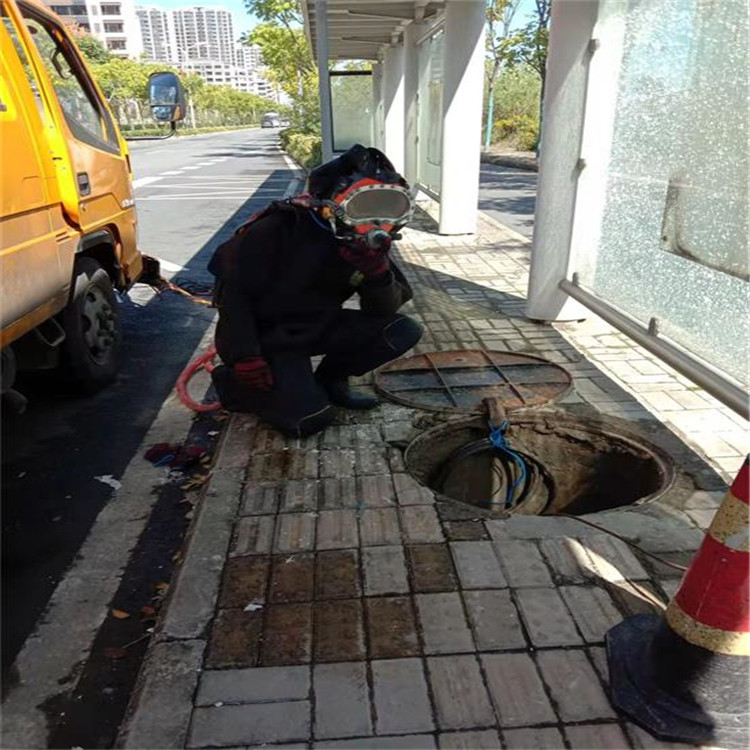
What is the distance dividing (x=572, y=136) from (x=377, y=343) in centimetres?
242

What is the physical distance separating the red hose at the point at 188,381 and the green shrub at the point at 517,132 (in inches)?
988

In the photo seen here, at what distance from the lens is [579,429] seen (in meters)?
3.56

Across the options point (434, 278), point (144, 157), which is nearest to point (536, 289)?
point (434, 278)

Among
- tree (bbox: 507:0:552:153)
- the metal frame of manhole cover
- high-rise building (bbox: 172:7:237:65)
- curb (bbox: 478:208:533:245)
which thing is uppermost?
high-rise building (bbox: 172:7:237:65)

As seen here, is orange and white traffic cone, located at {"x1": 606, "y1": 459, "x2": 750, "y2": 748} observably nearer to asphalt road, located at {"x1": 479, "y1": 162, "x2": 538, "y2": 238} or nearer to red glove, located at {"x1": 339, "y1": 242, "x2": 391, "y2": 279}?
red glove, located at {"x1": 339, "y1": 242, "x2": 391, "y2": 279}

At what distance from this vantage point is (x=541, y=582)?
2340 millimetres

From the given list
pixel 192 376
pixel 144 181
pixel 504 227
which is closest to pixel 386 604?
pixel 192 376

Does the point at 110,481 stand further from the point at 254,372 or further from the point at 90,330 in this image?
the point at 90,330

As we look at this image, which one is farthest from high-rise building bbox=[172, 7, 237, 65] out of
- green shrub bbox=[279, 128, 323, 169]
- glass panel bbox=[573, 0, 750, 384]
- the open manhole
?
the open manhole

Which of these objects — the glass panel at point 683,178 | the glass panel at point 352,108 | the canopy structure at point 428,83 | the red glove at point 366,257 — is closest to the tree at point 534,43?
the glass panel at point 352,108

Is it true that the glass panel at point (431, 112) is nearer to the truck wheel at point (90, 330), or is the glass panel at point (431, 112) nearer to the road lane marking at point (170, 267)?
the road lane marking at point (170, 267)

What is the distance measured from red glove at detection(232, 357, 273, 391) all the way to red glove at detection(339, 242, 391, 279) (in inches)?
25.8

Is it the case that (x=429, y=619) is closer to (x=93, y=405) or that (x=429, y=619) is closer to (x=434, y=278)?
(x=93, y=405)

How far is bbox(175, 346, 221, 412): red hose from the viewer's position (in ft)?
13.6
